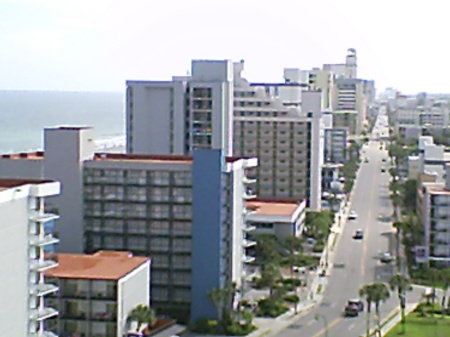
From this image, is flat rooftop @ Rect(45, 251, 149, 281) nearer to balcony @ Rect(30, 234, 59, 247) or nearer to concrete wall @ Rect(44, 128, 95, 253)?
concrete wall @ Rect(44, 128, 95, 253)

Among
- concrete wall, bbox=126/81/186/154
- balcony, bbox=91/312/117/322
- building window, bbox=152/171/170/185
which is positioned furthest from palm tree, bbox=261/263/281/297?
concrete wall, bbox=126/81/186/154

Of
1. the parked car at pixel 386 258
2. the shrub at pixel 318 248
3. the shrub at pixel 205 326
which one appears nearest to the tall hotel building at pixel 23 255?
the shrub at pixel 205 326

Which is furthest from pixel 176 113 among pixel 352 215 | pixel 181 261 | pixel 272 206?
pixel 352 215

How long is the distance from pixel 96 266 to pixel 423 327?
23.8 feet

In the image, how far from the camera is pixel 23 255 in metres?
12.5

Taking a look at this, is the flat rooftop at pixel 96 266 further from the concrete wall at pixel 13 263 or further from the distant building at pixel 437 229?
the distant building at pixel 437 229

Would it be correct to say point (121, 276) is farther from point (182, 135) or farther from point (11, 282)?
point (182, 135)

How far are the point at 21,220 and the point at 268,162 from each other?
2196 cm

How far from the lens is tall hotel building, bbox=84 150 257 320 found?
62.6 feet

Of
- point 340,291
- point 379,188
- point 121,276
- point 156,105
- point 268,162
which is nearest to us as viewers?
point 121,276

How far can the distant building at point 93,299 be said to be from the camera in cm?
1656

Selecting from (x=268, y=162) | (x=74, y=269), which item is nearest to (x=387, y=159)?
(x=268, y=162)

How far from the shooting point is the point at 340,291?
73.8ft

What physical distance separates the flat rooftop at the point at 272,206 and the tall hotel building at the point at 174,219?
26.0 feet
